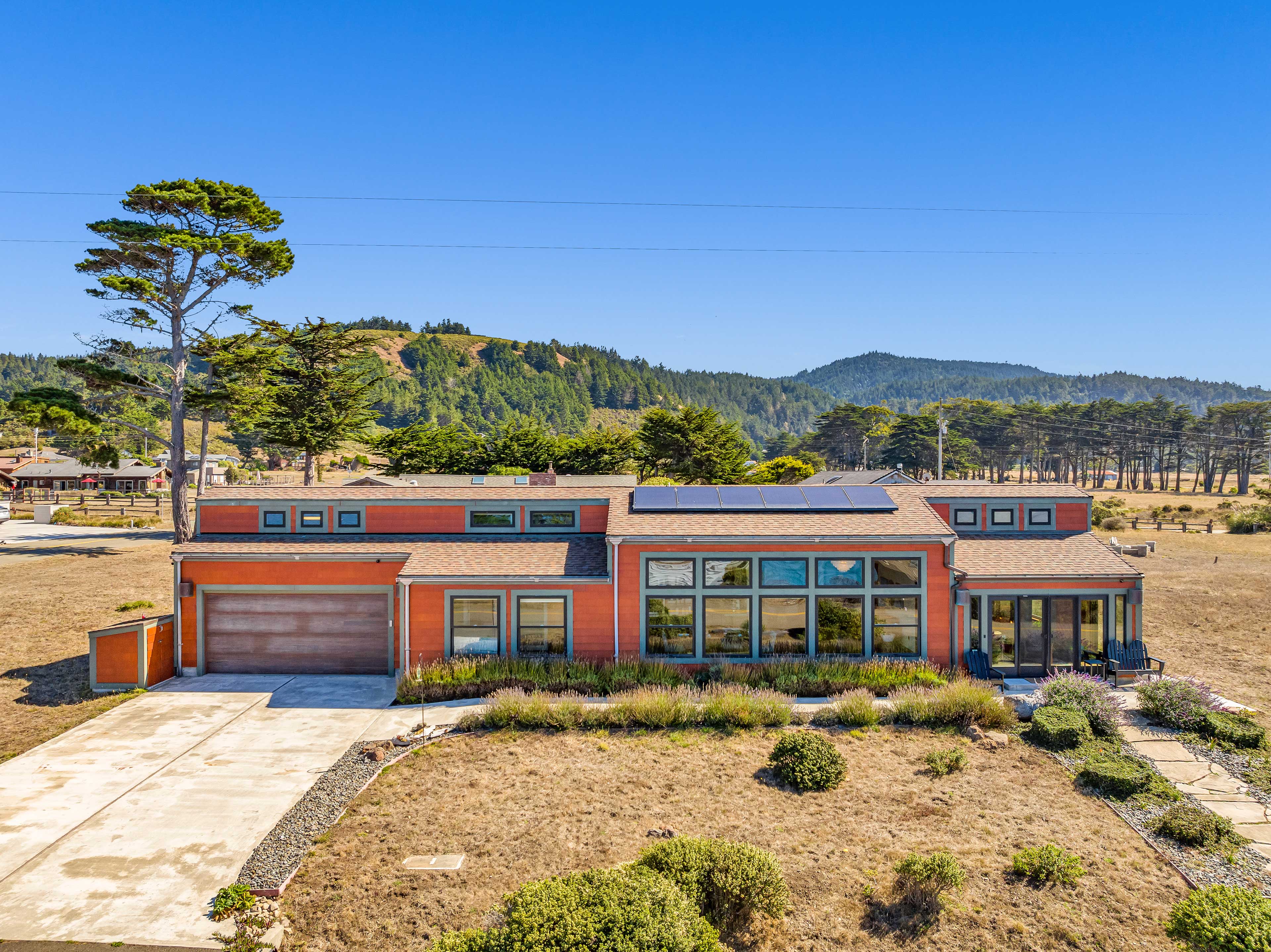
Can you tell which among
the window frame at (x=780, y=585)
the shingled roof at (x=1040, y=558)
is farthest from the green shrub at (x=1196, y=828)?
the window frame at (x=780, y=585)

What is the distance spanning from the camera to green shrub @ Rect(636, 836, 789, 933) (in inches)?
313

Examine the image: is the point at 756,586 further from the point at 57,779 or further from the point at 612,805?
the point at 57,779

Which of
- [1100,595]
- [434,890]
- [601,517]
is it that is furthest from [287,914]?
[1100,595]

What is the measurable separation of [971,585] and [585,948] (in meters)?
13.2

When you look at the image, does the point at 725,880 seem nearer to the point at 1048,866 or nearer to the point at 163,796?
the point at 1048,866

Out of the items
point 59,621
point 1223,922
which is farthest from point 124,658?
point 1223,922

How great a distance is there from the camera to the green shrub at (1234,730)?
12906 millimetres

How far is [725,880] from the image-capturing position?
7988 millimetres

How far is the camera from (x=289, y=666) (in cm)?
1753

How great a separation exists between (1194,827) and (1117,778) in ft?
4.27

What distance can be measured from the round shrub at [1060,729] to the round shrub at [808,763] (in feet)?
13.1

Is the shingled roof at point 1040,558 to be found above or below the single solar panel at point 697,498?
below

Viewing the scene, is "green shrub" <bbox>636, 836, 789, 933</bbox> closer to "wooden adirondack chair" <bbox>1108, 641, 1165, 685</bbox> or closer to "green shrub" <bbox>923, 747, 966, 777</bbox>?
"green shrub" <bbox>923, 747, 966, 777</bbox>

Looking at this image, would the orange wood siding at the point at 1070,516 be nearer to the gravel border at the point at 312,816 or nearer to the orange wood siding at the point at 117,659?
the gravel border at the point at 312,816
